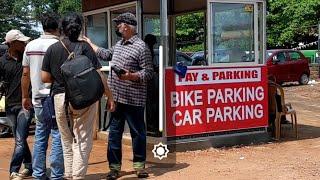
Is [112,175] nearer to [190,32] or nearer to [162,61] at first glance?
[162,61]

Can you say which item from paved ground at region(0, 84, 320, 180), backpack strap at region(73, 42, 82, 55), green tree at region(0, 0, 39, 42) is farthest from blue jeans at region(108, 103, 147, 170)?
green tree at region(0, 0, 39, 42)

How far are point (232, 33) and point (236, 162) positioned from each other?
2.43 meters

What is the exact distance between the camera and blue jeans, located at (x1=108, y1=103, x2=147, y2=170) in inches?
272

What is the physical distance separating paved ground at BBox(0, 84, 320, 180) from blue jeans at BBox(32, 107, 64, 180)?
2.52 ft

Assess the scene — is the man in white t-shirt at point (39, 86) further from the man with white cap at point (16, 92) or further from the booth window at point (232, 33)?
the booth window at point (232, 33)

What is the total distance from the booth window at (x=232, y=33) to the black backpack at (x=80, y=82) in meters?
3.50

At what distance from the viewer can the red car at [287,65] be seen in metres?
22.7

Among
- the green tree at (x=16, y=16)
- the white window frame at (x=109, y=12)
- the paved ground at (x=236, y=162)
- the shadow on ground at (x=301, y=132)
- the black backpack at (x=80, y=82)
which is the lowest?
the shadow on ground at (x=301, y=132)

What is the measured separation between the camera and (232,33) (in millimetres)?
9367

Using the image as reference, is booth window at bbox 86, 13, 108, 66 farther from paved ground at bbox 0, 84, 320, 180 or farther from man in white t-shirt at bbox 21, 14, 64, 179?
man in white t-shirt at bbox 21, 14, 64, 179

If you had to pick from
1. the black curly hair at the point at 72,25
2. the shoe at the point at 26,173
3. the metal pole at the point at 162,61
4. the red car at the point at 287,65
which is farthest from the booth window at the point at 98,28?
the red car at the point at 287,65

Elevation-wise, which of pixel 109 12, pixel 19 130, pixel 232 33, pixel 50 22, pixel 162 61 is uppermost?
pixel 109 12

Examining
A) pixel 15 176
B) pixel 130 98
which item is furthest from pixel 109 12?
pixel 15 176

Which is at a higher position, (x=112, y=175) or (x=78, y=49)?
(x=78, y=49)
